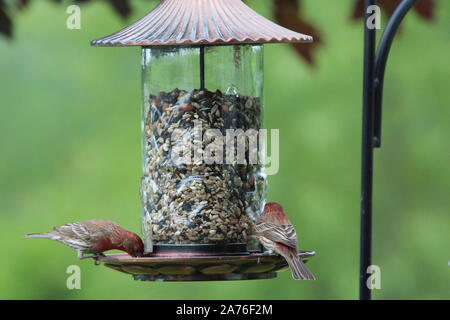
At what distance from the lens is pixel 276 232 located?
4867mm

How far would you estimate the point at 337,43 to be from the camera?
1023 cm

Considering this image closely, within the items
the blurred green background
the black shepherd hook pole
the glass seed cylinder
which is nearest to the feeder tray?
the glass seed cylinder

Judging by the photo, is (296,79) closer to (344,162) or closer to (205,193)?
(344,162)

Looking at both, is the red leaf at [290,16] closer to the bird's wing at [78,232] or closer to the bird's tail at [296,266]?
the bird's tail at [296,266]

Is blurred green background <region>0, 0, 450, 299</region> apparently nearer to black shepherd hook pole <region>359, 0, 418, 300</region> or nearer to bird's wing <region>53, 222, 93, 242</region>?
bird's wing <region>53, 222, 93, 242</region>

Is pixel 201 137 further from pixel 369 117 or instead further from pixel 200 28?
pixel 369 117

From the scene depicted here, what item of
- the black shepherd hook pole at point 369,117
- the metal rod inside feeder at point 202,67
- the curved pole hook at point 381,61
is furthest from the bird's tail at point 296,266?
the metal rod inside feeder at point 202,67

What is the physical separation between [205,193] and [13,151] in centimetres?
539

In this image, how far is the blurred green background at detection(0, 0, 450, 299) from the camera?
9.69 meters

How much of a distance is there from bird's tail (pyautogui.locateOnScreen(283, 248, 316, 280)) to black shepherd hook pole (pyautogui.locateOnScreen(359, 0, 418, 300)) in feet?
1.42

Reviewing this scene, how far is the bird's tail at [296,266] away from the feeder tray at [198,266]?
4cm

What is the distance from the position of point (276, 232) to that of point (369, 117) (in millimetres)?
810

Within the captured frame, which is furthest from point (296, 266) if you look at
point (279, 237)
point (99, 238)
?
point (99, 238)
